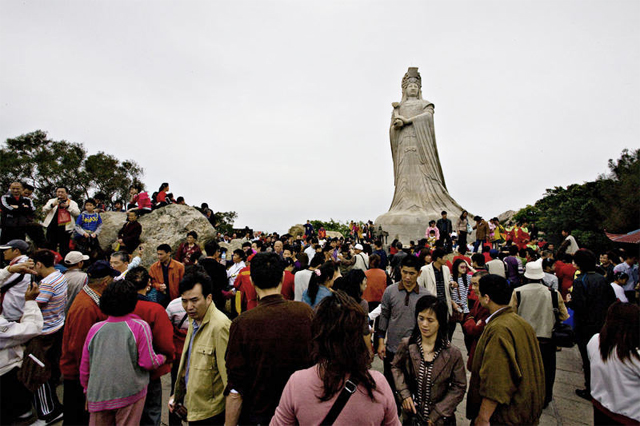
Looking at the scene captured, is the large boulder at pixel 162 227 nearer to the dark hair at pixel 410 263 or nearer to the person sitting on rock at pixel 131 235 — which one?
the person sitting on rock at pixel 131 235

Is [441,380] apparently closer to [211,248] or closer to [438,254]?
[438,254]

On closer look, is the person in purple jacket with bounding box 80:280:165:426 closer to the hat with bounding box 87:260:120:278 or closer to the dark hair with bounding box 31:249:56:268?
the hat with bounding box 87:260:120:278

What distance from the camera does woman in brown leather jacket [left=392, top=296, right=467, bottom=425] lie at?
2.24 meters

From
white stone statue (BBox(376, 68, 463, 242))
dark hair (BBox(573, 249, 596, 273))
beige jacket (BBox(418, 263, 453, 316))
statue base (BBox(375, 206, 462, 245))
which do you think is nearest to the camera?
dark hair (BBox(573, 249, 596, 273))

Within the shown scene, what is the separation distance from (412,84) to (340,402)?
62.0 ft

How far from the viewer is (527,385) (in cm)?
212

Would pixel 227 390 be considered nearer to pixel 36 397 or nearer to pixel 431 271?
pixel 36 397

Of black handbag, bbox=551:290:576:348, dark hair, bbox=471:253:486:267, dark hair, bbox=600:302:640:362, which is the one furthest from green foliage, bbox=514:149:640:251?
dark hair, bbox=600:302:640:362

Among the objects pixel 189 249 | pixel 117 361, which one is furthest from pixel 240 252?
pixel 117 361

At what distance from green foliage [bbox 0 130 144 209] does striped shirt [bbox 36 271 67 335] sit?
55.8 ft

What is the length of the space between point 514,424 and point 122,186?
1068 inches

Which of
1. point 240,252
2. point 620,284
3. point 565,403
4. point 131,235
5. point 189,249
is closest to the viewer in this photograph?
point 565,403

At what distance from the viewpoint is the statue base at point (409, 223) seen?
1534 cm

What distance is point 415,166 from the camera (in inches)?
673
